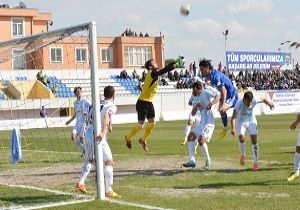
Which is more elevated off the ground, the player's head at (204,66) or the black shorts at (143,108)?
the player's head at (204,66)

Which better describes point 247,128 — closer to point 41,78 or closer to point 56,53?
point 56,53

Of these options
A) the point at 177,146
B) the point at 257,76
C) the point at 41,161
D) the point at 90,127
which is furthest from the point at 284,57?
the point at 90,127

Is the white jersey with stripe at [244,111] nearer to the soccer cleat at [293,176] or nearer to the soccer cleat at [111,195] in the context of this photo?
the soccer cleat at [293,176]

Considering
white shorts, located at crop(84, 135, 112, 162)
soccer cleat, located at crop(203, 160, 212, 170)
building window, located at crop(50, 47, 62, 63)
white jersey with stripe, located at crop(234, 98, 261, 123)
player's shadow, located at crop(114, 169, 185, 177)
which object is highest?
building window, located at crop(50, 47, 62, 63)

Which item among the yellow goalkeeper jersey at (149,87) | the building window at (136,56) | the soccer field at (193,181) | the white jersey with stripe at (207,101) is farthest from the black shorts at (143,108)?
the building window at (136,56)

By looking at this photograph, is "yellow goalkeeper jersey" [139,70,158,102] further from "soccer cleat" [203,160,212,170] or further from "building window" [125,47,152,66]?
"building window" [125,47,152,66]

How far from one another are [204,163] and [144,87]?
251 centimetres

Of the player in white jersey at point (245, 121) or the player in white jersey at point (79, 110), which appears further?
the player in white jersey at point (79, 110)

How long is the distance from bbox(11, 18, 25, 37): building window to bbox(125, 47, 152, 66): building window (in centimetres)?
1312

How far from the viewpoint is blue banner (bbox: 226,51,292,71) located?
69.6 m

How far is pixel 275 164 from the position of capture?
48.3 feet

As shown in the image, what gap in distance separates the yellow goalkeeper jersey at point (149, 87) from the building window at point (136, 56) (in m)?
58.4

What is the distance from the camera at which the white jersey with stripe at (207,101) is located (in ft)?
46.1

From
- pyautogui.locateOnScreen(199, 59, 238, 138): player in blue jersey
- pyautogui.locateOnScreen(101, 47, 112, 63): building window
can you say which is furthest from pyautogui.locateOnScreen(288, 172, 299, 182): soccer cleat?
pyautogui.locateOnScreen(101, 47, 112, 63): building window
